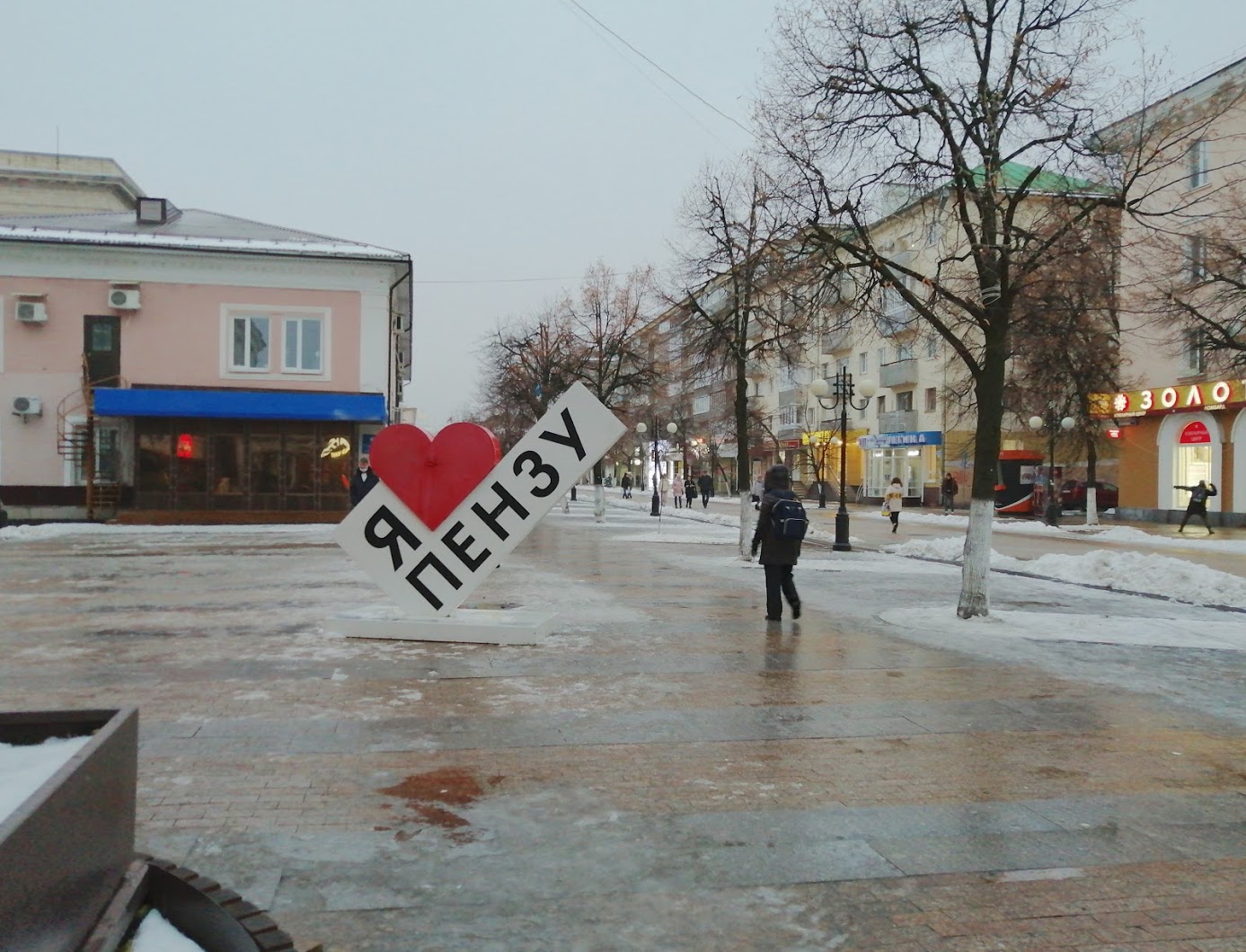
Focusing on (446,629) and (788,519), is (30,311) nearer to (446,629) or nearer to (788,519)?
(446,629)

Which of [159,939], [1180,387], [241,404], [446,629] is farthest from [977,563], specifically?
[1180,387]

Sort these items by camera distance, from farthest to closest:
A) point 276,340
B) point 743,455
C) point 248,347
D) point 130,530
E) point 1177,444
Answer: point 1177,444 < point 276,340 < point 248,347 < point 130,530 < point 743,455

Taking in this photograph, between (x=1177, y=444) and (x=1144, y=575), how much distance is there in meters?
23.1

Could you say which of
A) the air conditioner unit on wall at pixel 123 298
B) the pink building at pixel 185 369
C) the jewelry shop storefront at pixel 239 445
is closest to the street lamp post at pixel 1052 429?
the jewelry shop storefront at pixel 239 445

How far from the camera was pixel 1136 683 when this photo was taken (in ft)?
26.9

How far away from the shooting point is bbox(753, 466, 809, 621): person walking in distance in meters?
10.9

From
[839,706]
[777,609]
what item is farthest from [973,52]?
[839,706]

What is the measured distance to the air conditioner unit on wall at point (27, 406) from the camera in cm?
2769

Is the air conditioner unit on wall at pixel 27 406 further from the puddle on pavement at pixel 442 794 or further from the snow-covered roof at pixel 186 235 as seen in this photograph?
the puddle on pavement at pixel 442 794

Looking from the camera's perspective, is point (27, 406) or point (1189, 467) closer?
point (27, 406)

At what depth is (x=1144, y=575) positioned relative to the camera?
50.5 feet

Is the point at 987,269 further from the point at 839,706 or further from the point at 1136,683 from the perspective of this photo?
the point at 839,706

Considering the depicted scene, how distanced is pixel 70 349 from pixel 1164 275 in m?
28.2

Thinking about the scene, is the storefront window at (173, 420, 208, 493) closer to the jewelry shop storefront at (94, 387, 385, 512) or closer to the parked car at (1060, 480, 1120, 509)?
the jewelry shop storefront at (94, 387, 385, 512)
